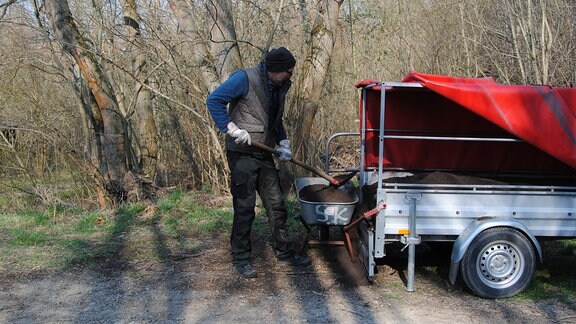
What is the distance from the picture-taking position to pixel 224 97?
5.13 m

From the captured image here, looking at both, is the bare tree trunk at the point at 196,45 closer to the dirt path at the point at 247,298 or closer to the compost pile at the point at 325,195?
the compost pile at the point at 325,195

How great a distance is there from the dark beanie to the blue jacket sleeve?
0.88ft

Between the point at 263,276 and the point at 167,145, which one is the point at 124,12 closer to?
the point at 167,145

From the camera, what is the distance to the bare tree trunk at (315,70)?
28.8ft

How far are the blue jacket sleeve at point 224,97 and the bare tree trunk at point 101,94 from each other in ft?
13.7

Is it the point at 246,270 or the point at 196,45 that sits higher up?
the point at 196,45

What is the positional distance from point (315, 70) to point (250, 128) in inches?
147

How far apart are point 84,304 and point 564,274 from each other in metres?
4.55

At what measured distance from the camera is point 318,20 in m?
8.91

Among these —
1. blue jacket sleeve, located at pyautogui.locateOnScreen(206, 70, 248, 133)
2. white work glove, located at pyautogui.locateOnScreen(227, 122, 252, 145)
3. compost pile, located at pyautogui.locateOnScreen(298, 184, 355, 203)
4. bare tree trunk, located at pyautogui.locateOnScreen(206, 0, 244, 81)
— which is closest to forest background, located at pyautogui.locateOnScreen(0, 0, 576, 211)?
bare tree trunk, located at pyautogui.locateOnScreen(206, 0, 244, 81)

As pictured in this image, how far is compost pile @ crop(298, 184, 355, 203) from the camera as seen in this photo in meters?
5.55

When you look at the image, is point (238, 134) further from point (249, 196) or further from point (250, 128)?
point (249, 196)

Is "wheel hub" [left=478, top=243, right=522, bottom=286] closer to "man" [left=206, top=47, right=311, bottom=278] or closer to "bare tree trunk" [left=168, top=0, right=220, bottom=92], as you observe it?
"man" [left=206, top=47, right=311, bottom=278]

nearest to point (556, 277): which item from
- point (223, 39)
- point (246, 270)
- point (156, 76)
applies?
point (246, 270)
